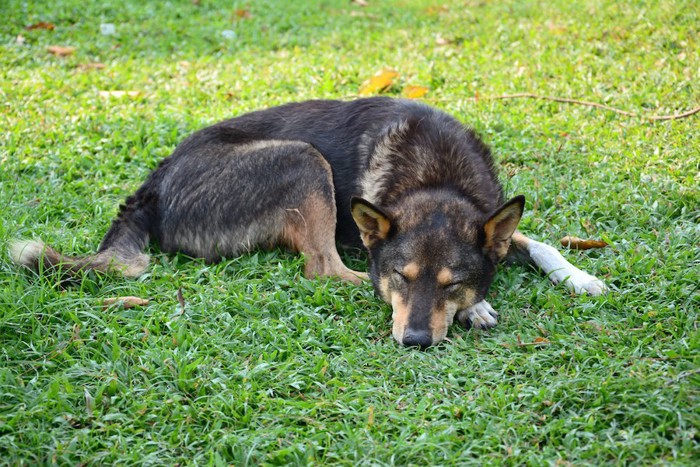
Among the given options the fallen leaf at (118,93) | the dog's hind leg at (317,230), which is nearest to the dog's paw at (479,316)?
the dog's hind leg at (317,230)

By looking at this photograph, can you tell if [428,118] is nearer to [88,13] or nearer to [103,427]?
[103,427]

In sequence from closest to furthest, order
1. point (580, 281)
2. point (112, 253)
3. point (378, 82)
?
1. point (580, 281)
2. point (112, 253)
3. point (378, 82)

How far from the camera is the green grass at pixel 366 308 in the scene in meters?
3.42

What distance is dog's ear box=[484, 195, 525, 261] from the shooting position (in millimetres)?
4348

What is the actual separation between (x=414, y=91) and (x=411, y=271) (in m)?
4.02

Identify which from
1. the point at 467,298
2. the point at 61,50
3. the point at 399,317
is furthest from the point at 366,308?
the point at 61,50

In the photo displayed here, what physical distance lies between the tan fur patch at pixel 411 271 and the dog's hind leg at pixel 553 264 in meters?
1.08

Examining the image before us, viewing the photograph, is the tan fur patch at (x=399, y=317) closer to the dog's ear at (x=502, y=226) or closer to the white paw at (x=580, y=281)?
the dog's ear at (x=502, y=226)

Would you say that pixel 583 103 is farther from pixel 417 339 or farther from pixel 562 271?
pixel 417 339

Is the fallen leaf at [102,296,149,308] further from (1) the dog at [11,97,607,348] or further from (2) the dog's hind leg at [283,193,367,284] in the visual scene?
(2) the dog's hind leg at [283,193,367,284]

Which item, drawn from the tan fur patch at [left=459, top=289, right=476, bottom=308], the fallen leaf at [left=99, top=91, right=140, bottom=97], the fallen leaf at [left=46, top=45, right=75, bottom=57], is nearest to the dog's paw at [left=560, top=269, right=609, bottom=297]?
the tan fur patch at [left=459, top=289, right=476, bottom=308]

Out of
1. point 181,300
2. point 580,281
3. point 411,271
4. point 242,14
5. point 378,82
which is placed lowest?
point 242,14

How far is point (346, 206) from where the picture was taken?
5504 millimetres

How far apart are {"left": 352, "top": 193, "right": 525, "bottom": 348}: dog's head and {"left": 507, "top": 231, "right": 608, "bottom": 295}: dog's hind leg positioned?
19.9 inches
